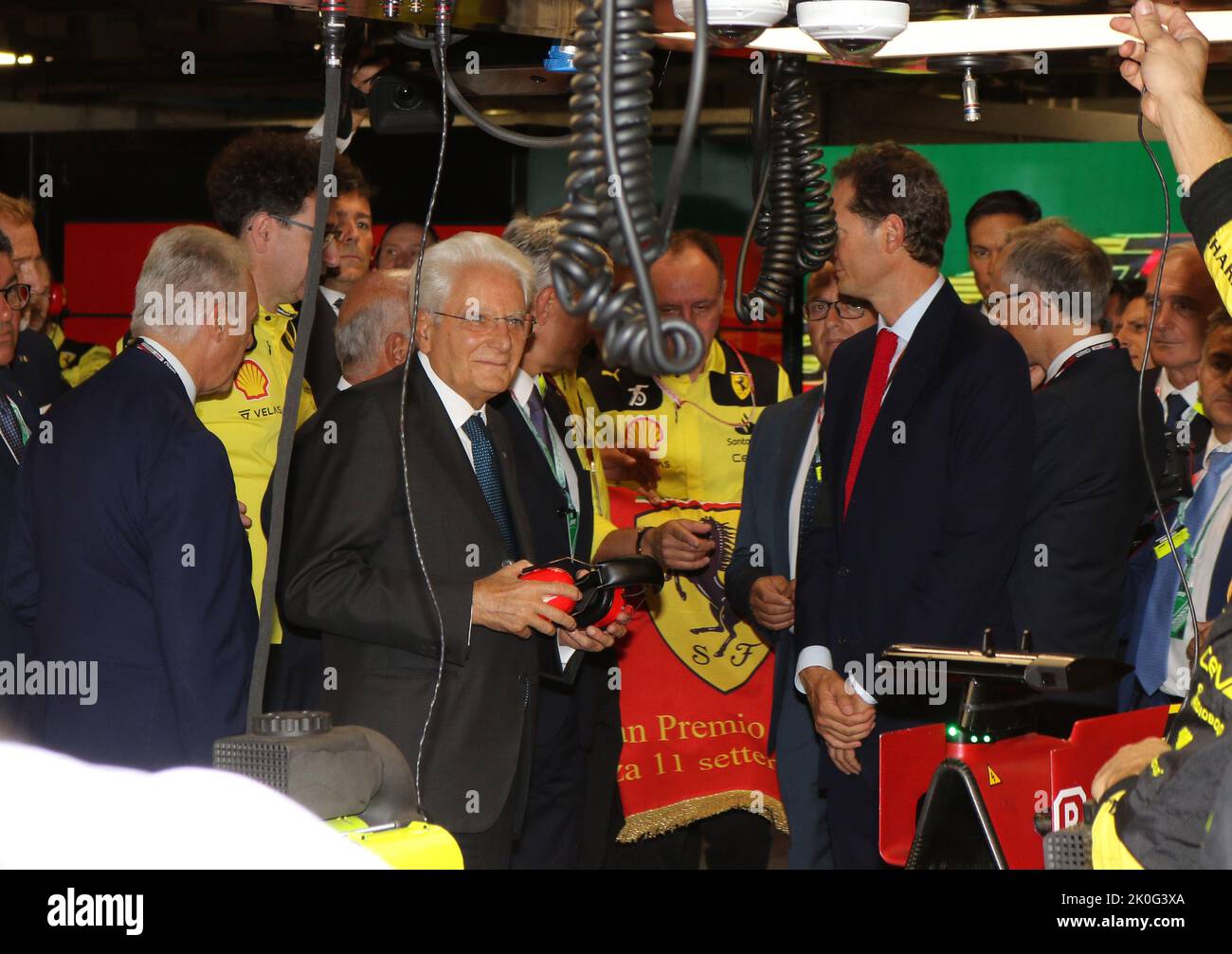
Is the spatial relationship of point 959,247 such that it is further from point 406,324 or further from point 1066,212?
point 406,324

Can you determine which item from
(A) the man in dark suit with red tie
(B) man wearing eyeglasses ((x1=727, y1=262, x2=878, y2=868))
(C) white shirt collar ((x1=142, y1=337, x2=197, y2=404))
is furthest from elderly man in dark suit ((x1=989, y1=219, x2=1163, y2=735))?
(C) white shirt collar ((x1=142, y1=337, x2=197, y2=404))

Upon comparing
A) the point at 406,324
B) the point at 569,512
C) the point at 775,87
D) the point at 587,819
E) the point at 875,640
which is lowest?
the point at 587,819

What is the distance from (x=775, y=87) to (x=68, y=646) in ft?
5.22

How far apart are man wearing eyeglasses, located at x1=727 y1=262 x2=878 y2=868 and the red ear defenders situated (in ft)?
2.36

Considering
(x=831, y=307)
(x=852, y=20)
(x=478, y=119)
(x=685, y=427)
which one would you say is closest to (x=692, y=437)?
(x=685, y=427)

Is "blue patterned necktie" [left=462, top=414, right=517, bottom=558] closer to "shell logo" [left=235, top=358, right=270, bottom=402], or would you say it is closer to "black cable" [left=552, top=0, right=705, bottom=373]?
"shell logo" [left=235, top=358, right=270, bottom=402]

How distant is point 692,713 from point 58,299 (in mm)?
4417

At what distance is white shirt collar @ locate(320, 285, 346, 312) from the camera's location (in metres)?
4.63

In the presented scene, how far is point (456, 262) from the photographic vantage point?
9.95 feet

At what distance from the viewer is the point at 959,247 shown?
249 inches

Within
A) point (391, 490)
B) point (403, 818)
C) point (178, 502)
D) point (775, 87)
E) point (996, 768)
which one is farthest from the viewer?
point (391, 490)

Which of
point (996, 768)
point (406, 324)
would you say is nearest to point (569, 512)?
point (406, 324)

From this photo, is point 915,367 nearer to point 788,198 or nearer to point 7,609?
point 788,198

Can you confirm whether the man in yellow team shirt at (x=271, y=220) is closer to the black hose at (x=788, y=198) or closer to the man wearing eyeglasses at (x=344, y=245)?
the man wearing eyeglasses at (x=344, y=245)
